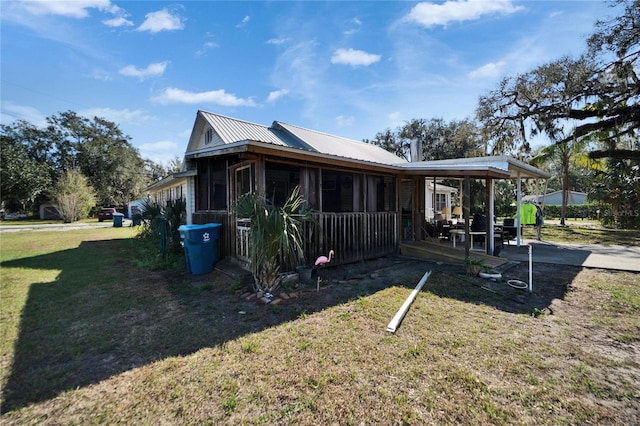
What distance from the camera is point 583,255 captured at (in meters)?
8.45

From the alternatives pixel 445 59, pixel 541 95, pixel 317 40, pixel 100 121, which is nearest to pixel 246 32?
pixel 317 40

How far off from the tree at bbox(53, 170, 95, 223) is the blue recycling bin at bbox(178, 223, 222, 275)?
30087mm

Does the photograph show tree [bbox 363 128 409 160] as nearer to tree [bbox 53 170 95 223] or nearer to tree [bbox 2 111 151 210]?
tree [bbox 53 170 95 223]

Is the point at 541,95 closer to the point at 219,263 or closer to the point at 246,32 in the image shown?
the point at 246,32

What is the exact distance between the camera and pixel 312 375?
8.83 ft

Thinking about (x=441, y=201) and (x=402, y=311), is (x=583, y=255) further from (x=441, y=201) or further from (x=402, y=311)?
(x=441, y=201)

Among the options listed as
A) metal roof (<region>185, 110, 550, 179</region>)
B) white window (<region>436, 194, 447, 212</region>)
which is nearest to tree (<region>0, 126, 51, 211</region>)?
metal roof (<region>185, 110, 550, 179</region>)

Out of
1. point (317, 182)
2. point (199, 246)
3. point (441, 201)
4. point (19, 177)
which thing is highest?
point (19, 177)

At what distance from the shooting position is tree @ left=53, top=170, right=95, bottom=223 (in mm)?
27906

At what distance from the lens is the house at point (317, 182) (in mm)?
6168

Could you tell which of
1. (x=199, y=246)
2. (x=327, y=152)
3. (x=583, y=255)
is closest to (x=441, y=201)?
(x=583, y=255)

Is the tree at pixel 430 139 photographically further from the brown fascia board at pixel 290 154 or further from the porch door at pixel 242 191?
the porch door at pixel 242 191

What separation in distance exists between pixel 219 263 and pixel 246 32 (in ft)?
26.7

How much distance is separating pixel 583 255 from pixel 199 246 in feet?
35.0
